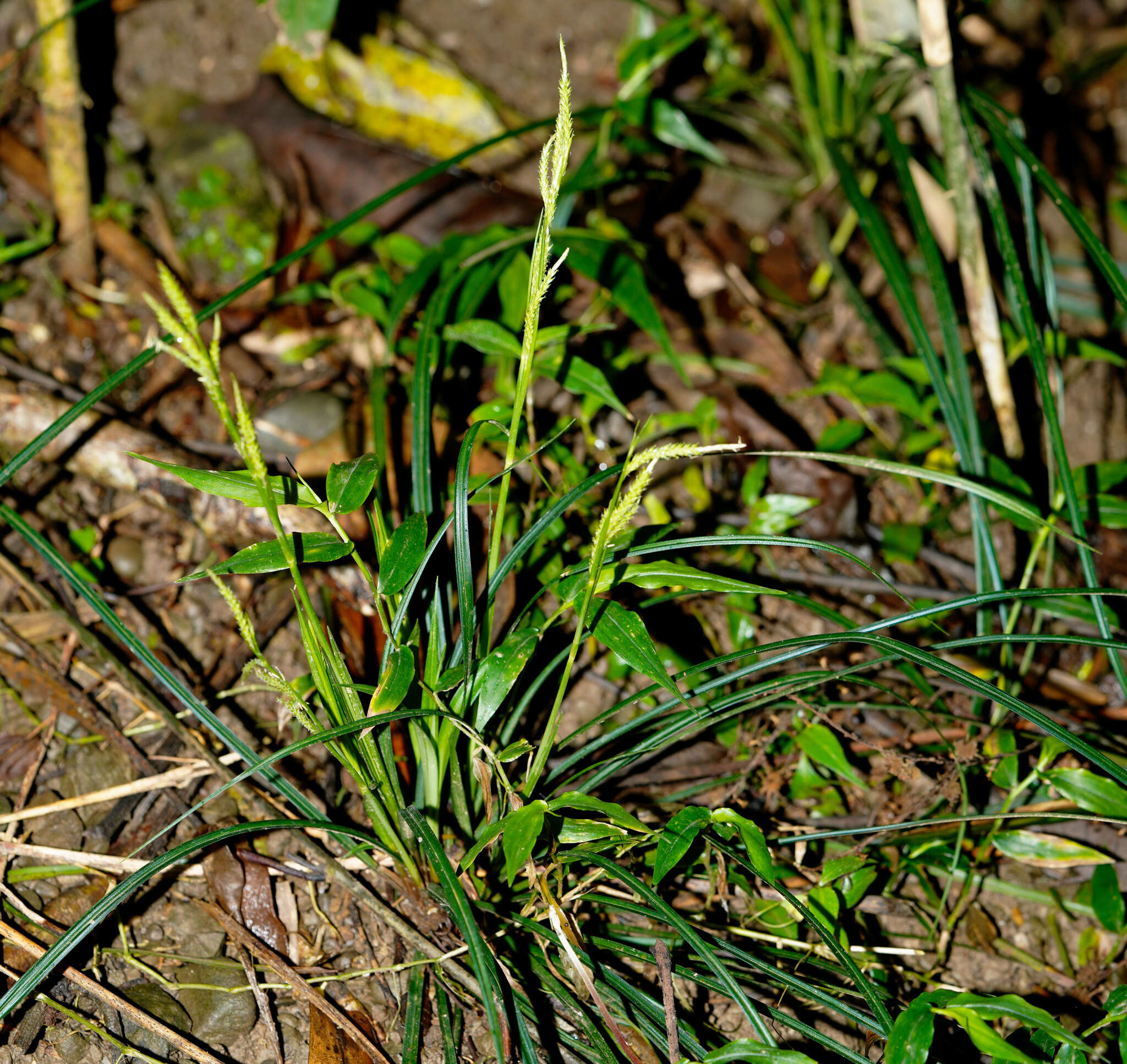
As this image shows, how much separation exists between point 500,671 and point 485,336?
63cm

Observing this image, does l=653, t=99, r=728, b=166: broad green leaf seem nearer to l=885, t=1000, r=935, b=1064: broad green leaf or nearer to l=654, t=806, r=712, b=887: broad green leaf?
l=654, t=806, r=712, b=887: broad green leaf

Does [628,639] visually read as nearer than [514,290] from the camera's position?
Yes

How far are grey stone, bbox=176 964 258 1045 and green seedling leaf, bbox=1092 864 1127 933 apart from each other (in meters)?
1.32

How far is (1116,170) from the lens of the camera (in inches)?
105

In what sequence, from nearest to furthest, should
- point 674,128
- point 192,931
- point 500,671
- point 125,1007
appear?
point 500,671 < point 125,1007 < point 192,931 < point 674,128

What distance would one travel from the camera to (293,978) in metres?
1.29

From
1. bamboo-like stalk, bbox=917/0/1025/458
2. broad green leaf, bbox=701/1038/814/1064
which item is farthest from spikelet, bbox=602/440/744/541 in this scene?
bamboo-like stalk, bbox=917/0/1025/458

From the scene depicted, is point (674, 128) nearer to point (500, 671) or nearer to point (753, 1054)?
point (500, 671)

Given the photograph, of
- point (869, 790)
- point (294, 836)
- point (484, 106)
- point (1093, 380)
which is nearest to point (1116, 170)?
point (1093, 380)

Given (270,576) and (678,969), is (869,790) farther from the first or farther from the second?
(270,576)

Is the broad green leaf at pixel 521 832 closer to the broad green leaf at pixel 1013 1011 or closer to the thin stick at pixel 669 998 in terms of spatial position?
the thin stick at pixel 669 998

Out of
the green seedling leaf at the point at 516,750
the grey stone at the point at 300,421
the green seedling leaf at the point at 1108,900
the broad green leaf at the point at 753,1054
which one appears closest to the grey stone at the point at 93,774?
the grey stone at the point at 300,421

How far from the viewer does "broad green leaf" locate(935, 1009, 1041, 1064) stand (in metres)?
1.05

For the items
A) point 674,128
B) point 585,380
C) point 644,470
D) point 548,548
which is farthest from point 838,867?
point 674,128
